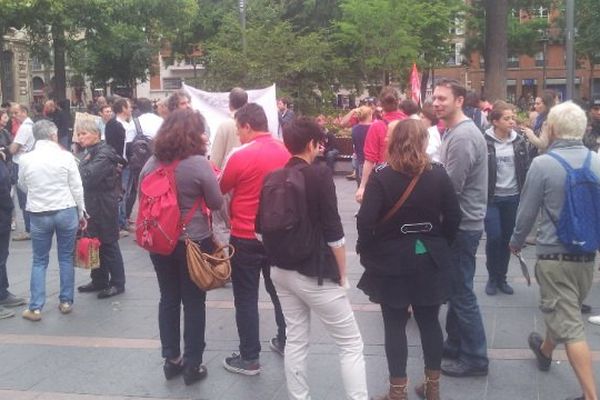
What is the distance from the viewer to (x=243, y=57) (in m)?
19.1

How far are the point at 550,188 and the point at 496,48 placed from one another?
16.7 metres

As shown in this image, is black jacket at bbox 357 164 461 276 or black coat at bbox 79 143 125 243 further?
A: black coat at bbox 79 143 125 243

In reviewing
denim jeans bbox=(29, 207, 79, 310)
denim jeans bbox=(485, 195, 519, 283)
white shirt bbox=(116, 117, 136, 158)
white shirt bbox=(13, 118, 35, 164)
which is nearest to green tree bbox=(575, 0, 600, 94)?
white shirt bbox=(116, 117, 136, 158)

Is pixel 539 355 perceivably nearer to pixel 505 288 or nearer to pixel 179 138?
pixel 505 288

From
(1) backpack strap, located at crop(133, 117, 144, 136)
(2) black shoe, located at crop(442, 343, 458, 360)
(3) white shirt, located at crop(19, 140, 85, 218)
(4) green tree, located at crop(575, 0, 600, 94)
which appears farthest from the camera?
(4) green tree, located at crop(575, 0, 600, 94)

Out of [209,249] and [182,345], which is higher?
[209,249]

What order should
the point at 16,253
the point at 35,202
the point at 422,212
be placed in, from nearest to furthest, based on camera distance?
the point at 422,212 → the point at 35,202 → the point at 16,253

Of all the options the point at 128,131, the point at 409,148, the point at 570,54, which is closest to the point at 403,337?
the point at 409,148

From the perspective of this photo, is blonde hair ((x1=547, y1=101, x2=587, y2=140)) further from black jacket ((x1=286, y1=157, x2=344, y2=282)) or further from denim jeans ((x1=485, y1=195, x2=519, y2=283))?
denim jeans ((x1=485, y1=195, x2=519, y2=283))

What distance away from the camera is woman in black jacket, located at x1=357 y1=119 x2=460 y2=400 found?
A: 4062 millimetres

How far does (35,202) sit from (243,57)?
43.3 feet

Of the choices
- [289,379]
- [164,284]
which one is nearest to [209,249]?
[164,284]

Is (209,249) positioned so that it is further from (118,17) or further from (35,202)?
(118,17)

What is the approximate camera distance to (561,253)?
14.0 ft
